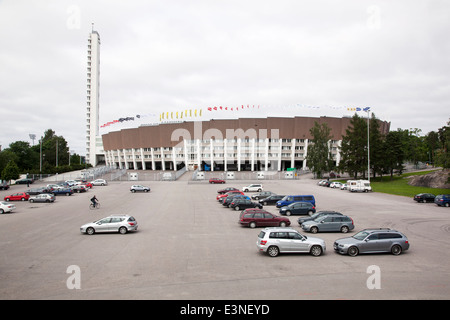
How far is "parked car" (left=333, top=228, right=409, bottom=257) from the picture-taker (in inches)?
624

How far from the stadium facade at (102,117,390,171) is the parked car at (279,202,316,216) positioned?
237 ft

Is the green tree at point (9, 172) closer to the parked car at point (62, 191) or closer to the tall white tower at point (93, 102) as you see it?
the parked car at point (62, 191)

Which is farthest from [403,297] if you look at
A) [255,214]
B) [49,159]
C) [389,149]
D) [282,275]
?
[49,159]

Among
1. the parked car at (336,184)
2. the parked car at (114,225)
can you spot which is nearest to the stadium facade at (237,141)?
the parked car at (336,184)

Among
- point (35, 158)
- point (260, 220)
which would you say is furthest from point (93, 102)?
point (260, 220)

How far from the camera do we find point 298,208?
3008 centimetres

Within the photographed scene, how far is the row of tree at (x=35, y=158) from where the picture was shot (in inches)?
2618

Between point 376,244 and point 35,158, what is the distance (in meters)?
124

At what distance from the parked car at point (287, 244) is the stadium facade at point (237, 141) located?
86310 millimetres

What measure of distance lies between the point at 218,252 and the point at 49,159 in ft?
444

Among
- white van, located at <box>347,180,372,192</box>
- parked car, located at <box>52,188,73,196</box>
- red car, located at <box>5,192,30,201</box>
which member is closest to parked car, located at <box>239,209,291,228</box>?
white van, located at <box>347,180,372,192</box>

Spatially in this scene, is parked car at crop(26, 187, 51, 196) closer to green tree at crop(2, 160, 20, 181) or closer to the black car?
the black car
